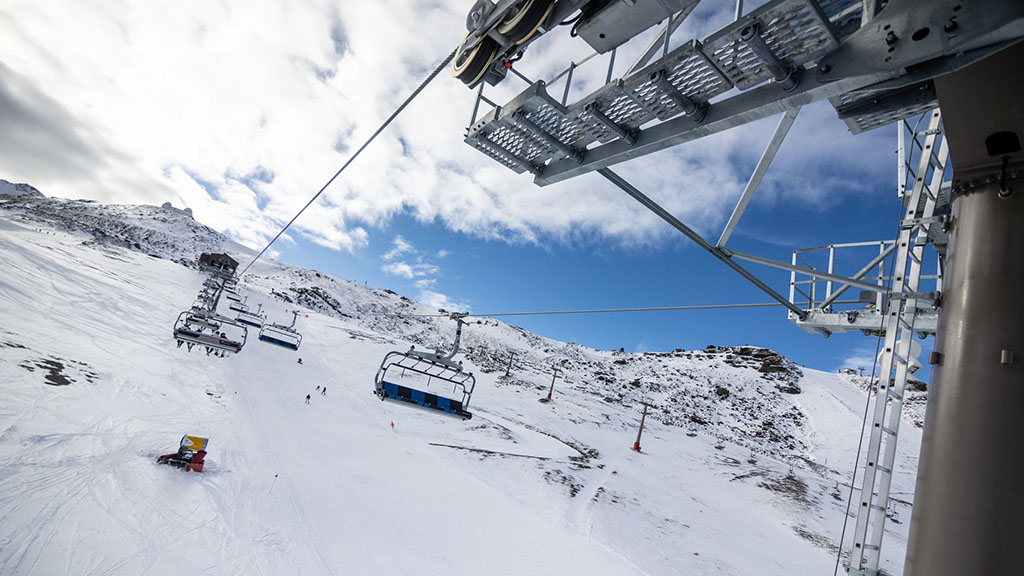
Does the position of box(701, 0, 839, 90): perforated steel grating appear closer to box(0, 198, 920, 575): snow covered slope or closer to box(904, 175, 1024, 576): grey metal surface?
box(904, 175, 1024, 576): grey metal surface

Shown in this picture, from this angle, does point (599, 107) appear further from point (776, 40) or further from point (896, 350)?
point (896, 350)

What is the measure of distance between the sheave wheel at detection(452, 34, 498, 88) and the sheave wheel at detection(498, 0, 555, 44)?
0.25 metres

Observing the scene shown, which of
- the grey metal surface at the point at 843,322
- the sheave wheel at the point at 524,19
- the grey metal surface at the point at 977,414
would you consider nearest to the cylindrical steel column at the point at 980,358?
the grey metal surface at the point at 977,414

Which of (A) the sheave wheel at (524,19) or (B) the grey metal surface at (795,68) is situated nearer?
(B) the grey metal surface at (795,68)

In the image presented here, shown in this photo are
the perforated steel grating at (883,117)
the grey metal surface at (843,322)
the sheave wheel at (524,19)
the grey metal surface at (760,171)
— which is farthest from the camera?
the grey metal surface at (843,322)

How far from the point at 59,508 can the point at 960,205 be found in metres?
18.6

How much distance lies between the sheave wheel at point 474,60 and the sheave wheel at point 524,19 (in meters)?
0.25

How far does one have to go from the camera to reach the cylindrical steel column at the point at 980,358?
2.99 meters

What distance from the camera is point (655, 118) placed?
3660mm

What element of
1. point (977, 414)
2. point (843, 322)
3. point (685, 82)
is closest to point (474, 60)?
point (685, 82)

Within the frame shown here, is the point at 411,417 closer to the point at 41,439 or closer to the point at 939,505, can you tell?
the point at 41,439

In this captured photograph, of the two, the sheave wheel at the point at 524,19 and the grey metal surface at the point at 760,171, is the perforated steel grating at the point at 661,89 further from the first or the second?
the grey metal surface at the point at 760,171

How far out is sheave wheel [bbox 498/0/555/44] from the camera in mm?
3104

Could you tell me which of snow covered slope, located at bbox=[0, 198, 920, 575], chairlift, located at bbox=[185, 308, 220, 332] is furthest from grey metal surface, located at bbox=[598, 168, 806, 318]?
chairlift, located at bbox=[185, 308, 220, 332]
